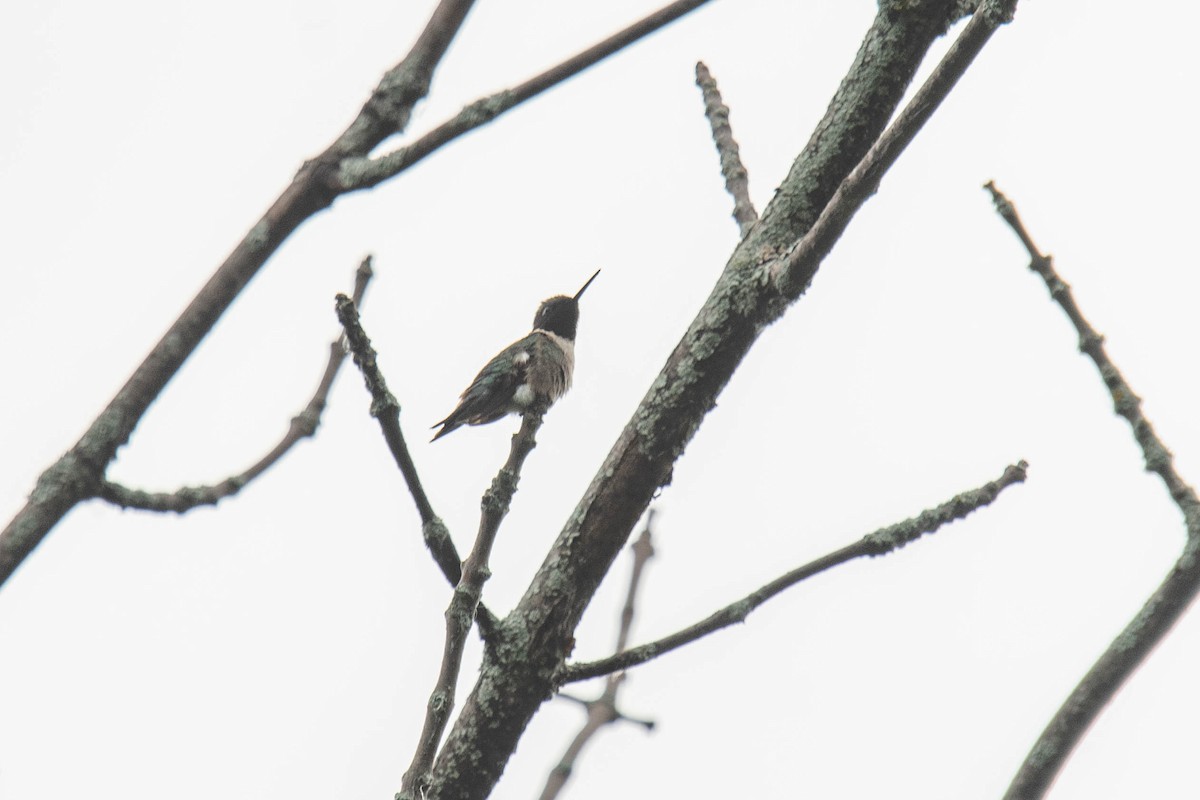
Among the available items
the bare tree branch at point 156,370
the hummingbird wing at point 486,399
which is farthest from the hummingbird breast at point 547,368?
the bare tree branch at point 156,370

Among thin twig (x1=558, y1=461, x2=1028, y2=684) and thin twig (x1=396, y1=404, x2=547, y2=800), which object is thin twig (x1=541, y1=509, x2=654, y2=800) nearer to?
thin twig (x1=558, y1=461, x2=1028, y2=684)

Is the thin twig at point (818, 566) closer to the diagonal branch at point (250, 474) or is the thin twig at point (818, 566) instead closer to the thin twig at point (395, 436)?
the thin twig at point (395, 436)

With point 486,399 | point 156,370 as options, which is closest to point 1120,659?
point 156,370

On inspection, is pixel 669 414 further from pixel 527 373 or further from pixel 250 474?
pixel 527 373

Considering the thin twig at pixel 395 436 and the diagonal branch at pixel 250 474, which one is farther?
the thin twig at pixel 395 436

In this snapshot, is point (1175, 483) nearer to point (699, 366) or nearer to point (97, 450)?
point (699, 366)

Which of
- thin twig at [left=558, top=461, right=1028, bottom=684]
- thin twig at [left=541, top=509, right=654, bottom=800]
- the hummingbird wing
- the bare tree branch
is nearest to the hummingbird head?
the hummingbird wing
